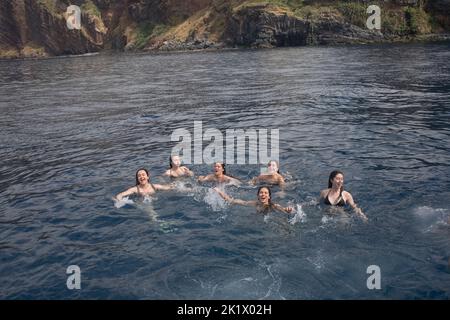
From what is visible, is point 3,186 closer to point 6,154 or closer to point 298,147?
point 6,154

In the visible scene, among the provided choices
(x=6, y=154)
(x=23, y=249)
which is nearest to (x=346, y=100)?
(x=6, y=154)

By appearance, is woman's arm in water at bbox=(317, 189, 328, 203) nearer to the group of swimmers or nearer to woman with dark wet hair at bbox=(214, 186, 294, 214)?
the group of swimmers

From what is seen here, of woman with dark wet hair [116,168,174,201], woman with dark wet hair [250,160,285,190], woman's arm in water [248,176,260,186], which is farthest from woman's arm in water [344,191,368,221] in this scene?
woman with dark wet hair [116,168,174,201]

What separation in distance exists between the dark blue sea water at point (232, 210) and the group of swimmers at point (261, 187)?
37 centimetres

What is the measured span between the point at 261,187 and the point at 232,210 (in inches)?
48.0

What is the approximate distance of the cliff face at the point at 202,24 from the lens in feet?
238

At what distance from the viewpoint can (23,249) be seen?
9.89 m

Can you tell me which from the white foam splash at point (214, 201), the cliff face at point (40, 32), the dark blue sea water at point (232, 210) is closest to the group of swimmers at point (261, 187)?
the white foam splash at point (214, 201)

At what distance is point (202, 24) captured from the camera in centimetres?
9156

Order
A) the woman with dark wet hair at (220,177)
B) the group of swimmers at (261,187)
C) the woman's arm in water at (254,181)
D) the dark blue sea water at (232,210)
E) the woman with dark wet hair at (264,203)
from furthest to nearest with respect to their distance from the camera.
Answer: the woman's arm in water at (254,181), the woman with dark wet hair at (220,177), the group of swimmers at (261,187), the woman with dark wet hair at (264,203), the dark blue sea water at (232,210)

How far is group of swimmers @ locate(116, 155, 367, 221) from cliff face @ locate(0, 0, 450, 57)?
65321 millimetres

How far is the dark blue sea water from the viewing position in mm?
8281

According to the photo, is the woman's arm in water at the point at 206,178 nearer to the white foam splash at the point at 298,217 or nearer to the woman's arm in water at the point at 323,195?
the white foam splash at the point at 298,217

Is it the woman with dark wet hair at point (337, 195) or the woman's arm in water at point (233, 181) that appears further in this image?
the woman's arm in water at point (233, 181)
